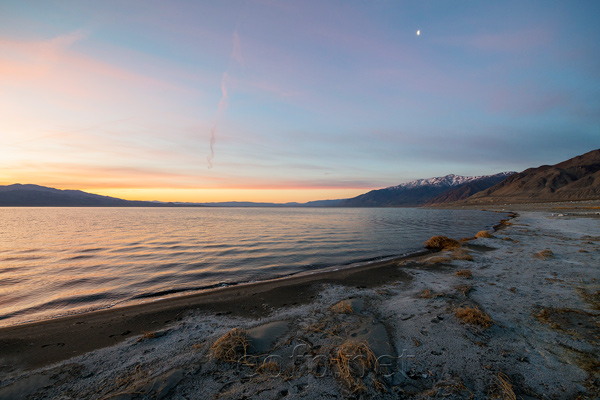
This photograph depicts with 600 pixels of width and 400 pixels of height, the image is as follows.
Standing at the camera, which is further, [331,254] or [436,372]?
[331,254]

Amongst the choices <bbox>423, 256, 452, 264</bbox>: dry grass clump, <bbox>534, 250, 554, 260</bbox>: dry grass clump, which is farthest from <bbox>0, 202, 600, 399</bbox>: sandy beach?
<bbox>423, 256, 452, 264</bbox>: dry grass clump

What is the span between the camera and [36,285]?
12453 mm

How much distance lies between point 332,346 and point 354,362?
0.87m

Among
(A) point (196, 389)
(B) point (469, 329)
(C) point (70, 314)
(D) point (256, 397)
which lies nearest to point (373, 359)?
(D) point (256, 397)

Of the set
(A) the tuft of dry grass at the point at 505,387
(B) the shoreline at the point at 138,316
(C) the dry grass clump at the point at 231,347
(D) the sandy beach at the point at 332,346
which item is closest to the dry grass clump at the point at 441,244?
(D) the sandy beach at the point at 332,346

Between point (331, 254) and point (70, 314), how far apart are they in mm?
16079

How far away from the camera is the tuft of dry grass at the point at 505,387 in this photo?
13.3ft

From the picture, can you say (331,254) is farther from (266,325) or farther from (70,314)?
(70,314)

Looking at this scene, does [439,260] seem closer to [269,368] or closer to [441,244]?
[441,244]

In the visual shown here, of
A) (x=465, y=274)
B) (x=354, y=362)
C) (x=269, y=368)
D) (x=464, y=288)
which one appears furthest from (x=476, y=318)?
(x=269, y=368)

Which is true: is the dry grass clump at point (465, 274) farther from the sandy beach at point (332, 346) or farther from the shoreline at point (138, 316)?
the shoreline at point (138, 316)

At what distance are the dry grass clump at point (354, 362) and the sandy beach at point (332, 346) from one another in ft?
0.08

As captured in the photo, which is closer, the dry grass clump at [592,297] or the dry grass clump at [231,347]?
the dry grass clump at [231,347]

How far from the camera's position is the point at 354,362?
5.00 meters
